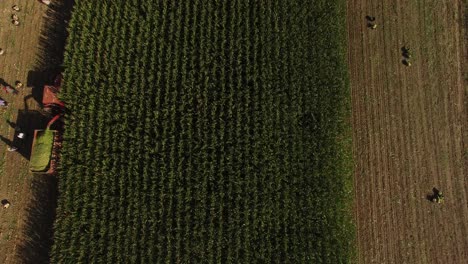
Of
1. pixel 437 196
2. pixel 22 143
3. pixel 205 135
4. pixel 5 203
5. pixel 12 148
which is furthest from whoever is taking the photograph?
pixel 437 196

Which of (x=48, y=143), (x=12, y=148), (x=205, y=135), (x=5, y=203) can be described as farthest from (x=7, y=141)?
(x=205, y=135)

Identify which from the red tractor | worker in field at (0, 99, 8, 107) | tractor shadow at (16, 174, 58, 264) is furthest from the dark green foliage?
worker in field at (0, 99, 8, 107)

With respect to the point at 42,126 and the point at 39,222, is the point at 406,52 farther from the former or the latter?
the point at 39,222

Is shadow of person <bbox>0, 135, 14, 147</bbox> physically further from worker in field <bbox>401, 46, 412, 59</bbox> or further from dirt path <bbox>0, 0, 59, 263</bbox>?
worker in field <bbox>401, 46, 412, 59</bbox>

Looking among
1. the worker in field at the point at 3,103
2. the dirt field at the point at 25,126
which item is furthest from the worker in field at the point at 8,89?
the worker in field at the point at 3,103

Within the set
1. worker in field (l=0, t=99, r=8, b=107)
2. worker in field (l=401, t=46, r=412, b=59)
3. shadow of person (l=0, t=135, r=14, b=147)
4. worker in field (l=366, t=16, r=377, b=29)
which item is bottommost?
shadow of person (l=0, t=135, r=14, b=147)

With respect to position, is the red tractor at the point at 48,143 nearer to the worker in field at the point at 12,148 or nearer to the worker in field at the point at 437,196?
the worker in field at the point at 12,148

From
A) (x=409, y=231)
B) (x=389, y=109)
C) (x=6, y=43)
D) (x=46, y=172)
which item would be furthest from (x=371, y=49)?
(x=6, y=43)
